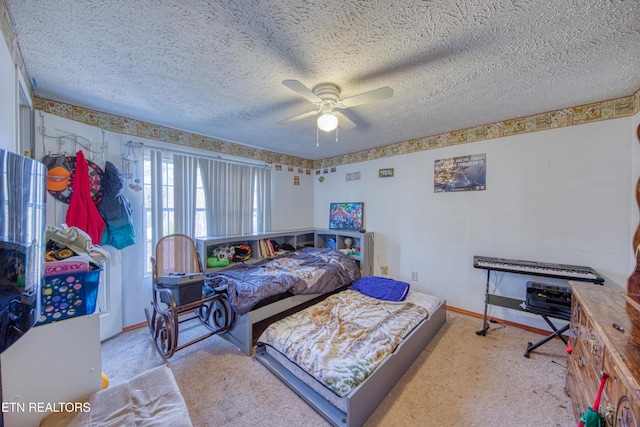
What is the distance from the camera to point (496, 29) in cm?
135

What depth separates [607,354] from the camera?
1.10 meters

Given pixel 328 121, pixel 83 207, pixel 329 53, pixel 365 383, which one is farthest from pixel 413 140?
pixel 83 207

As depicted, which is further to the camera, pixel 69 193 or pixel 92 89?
pixel 69 193

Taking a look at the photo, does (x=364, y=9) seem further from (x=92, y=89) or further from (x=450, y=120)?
(x=92, y=89)

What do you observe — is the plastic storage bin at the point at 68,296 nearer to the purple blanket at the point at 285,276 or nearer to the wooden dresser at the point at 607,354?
the purple blanket at the point at 285,276

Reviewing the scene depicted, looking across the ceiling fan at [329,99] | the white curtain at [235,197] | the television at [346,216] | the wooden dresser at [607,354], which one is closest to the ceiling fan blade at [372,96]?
the ceiling fan at [329,99]

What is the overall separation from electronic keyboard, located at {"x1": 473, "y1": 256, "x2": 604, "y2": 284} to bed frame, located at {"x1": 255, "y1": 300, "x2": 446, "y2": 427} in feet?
3.14

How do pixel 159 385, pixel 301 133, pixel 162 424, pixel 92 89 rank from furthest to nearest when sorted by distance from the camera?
pixel 301 133
pixel 92 89
pixel 159 385
pixel 162 424

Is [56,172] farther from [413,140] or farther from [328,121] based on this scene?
[413,140]

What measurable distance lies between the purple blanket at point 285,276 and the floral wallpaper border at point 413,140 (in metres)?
1.71

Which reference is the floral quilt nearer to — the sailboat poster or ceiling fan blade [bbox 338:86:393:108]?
the sailboat poster

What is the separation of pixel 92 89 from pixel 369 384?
315cm

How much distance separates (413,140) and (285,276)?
261cm

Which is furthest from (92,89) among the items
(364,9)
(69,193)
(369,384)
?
(369,384)
